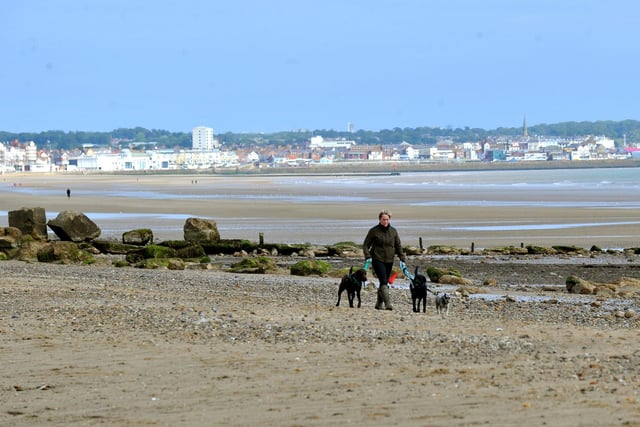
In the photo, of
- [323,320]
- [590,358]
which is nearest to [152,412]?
[590,358]

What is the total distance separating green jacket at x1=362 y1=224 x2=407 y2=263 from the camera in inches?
474

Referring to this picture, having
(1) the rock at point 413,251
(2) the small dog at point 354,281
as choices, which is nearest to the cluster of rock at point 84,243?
(1) the rock at point 413,251

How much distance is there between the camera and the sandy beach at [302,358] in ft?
21.9

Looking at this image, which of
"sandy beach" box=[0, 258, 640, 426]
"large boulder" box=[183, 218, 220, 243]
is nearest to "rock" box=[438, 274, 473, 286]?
Result: "sandy beach" box=[0, 258, 640, 426]

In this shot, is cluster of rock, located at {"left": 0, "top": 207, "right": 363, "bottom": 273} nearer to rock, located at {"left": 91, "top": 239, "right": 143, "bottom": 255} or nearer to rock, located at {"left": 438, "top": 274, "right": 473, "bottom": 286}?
rock, located at {"left": 91, "top": 239, "right": 143, "bottom": 255}

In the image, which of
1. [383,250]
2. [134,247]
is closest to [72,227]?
[134,247]

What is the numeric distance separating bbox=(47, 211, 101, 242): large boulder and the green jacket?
16094 millimetres

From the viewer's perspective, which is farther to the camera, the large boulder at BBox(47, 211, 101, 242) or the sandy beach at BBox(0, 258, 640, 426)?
the large boulder at BBox(47, 211, 101, 242)

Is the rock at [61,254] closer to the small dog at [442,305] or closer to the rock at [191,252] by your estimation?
the rock at [191,252]

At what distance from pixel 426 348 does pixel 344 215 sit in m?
32.8

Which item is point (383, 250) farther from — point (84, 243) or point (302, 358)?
point (84, 243)

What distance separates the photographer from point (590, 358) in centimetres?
823

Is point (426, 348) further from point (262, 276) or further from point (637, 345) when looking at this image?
point (262, 276)

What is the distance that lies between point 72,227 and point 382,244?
1641 centimetres
